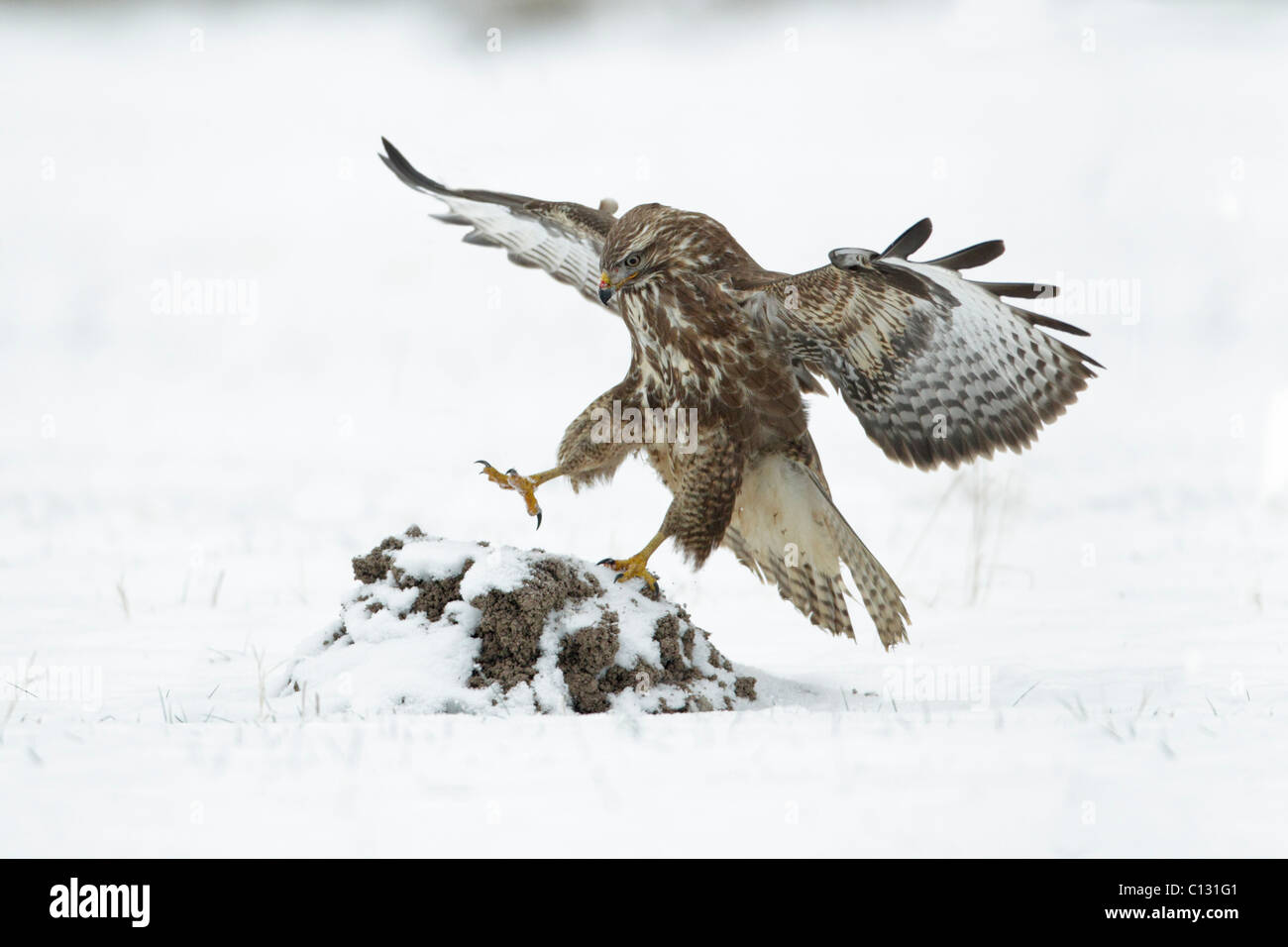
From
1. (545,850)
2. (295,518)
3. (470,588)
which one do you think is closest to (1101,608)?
(470,588)

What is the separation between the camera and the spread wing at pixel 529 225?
553 centimetres

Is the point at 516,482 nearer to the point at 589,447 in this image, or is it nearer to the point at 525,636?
the point at 589,447

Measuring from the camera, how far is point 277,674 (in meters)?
4.41

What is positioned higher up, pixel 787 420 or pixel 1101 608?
pixel 787 420

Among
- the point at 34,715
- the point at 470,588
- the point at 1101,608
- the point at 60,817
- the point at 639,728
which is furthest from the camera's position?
the point at 1101,608

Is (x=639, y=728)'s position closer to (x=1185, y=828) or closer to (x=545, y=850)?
(x=545, y=850)

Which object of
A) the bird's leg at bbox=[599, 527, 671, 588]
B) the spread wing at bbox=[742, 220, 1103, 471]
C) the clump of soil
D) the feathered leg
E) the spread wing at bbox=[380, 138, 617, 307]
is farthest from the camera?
the spread wing at bbox=[380, 138, 617, 307]

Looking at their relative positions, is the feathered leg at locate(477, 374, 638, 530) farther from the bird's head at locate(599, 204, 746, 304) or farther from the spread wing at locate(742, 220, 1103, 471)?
the spread wing at locate(742, 220, 1103, 471)

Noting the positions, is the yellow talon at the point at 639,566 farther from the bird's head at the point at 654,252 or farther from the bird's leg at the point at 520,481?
the bird's head at the point at 654,252

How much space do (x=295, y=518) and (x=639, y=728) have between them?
683 cm

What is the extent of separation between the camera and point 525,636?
406 centimetres

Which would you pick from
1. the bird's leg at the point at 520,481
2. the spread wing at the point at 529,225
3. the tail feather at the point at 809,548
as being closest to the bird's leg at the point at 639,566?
the bird's leg at the point at 520,481

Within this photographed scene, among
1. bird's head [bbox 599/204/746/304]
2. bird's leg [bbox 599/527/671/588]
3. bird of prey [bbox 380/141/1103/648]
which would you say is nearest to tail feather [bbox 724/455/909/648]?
bird of prey [bbox 380/141/1103/648]

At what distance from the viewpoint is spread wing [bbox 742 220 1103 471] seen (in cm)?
426
